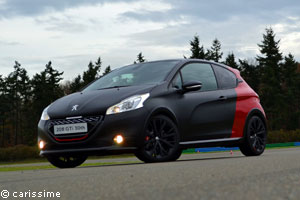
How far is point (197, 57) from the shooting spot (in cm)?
6481

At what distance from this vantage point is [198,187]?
3.48 metres

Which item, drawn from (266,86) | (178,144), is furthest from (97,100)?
(266,86)

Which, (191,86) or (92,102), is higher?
(191,86)

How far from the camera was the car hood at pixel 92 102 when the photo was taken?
24.2ft

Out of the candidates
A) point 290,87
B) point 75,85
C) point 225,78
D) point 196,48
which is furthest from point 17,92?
point 225,78

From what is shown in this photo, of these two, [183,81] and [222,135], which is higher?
[183,81]

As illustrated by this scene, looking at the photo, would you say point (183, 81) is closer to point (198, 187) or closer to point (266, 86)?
point (198, 187)

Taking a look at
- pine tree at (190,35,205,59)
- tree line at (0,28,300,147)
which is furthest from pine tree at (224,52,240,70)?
pine tree at (190,35,205,59)

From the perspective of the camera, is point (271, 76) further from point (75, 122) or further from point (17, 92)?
point (75, 122)

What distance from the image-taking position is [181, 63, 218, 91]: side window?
340 inches

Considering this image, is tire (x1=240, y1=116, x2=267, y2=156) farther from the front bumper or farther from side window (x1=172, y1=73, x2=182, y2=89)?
the front bumper

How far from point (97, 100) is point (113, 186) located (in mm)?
3711

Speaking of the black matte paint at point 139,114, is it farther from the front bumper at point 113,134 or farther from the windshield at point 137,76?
the windshield at point 137,76

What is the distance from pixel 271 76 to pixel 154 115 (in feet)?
215
